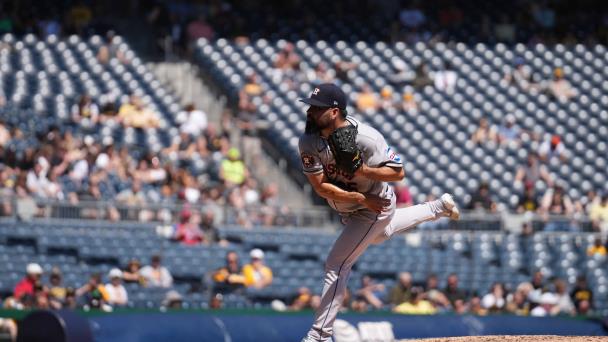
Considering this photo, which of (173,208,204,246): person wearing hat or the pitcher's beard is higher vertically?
the pitcher's beard

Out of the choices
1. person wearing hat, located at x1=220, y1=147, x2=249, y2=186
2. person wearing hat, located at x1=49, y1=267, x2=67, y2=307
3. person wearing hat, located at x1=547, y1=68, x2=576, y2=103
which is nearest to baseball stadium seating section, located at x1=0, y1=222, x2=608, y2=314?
person wearing hat, located at x1=49, y1=267, x2=67, y2=307

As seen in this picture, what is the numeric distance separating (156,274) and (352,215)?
6.49 m

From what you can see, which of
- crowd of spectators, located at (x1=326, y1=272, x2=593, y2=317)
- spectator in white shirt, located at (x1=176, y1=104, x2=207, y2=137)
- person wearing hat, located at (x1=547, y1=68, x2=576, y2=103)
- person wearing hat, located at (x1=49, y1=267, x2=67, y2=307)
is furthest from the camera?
person wearing hat, located at (x1=547, y1=68, x2=576, y2=103)

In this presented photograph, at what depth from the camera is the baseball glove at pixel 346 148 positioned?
7918mm

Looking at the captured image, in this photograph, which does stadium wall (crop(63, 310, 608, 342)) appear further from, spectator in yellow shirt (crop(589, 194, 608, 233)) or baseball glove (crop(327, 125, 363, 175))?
spectator in yellow shirt (crop(589, 194, 608, 233))

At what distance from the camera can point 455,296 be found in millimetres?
15359

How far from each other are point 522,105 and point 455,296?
7125 millimetres

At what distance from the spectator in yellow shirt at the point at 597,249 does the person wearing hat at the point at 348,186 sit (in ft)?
28.8

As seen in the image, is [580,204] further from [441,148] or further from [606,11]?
[606,11]

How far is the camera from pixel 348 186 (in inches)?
324

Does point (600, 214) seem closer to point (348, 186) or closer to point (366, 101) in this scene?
point (366, 101)

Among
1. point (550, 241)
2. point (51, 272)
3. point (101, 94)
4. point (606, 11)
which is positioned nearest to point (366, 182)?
point (51, 272)

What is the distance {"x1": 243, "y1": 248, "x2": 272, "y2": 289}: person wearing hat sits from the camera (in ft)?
49.3

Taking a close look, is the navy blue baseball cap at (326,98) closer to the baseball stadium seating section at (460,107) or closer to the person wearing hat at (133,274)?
the person wearing hat at (133,274)
